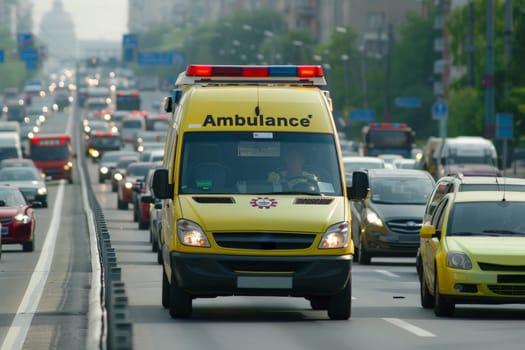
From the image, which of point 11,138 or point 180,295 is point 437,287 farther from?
point 11,138

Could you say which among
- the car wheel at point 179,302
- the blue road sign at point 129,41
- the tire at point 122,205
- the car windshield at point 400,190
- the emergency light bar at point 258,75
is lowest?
the blue road sign at point 129,41

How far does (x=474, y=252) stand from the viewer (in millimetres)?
18062

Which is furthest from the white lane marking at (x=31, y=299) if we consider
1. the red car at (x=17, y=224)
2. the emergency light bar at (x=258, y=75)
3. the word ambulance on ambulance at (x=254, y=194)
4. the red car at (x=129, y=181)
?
the red car at (x=129, y=181)

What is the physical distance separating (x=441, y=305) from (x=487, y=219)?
120 centimetres

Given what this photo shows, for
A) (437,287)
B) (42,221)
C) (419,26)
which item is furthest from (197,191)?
(419,26)

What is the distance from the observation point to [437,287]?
18.4m

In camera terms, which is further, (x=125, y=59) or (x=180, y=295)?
(x=125, y=59)

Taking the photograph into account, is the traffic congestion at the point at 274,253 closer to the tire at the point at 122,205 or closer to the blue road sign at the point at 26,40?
the tire at the point at 122,205

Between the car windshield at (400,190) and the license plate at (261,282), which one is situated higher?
the license plate at (261,282)

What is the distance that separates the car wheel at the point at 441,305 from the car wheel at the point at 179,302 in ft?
8.59

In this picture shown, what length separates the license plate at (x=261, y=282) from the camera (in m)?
16.9

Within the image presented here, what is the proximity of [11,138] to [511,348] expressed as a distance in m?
66.0

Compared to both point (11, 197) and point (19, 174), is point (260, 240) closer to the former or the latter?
point (11, 197)

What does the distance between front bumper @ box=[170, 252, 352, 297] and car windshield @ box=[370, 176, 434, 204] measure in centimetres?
1399
